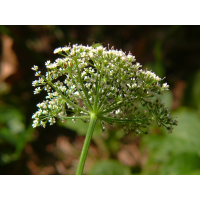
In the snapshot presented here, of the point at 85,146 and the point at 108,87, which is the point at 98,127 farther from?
the point at 85,146

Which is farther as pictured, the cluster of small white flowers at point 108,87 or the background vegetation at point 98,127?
the background vegetation at point 98,127

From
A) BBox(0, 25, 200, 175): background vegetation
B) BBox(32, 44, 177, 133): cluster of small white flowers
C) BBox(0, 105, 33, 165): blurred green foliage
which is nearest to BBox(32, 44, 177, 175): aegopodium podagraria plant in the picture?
Answer: BBox(32, 44, 177, 133): cluster of small white flowers

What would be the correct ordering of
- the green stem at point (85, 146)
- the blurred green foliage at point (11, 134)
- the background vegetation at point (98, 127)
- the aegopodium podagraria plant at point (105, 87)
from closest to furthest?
the green stem at point (85, 146) → the aegopodium podagraria plant at point (105, 87) → the background vegetation at point (98, 127) → the blurred green foliage at point (11, 134)

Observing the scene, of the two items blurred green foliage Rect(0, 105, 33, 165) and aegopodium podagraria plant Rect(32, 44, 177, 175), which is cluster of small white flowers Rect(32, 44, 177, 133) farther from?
blurred green foliage Rect(0, 105, 33, 165)

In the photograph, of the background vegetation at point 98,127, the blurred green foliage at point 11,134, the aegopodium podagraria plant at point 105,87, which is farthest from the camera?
the blurred green foliage at point 11,134

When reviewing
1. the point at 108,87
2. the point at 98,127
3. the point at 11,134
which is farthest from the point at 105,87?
the point at 11,134

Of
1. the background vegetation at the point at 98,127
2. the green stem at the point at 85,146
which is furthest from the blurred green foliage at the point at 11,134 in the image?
the green stem at the point at 85,146

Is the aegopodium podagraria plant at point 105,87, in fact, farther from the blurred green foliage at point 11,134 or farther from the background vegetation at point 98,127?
the blurred green foliage at point 11,134

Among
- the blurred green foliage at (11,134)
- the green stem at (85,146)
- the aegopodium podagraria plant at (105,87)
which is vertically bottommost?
the green stem at (85,146)

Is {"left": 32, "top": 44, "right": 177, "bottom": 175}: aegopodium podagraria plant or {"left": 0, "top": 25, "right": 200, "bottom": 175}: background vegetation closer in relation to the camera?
{"left": 32, "top": 44, "right": 177, "bottom": 175}: aegopodium podagraria plant

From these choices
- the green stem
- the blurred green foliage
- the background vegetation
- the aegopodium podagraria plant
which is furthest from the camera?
the blurred green foliage
